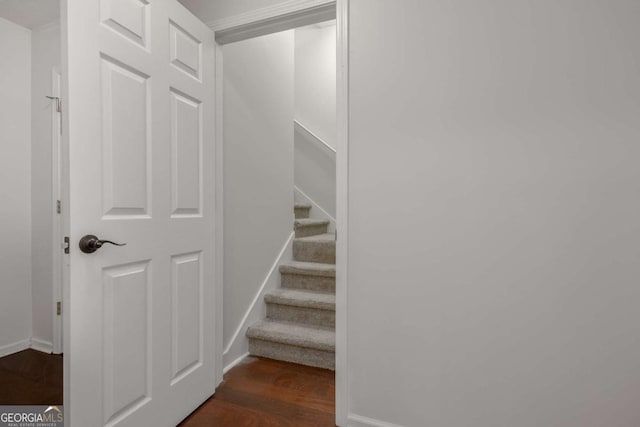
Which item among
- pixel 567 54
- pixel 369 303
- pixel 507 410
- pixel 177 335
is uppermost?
pixel 567 54

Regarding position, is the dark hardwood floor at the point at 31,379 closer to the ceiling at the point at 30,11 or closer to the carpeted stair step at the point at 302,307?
the carpeted stair step at the point at 302,307

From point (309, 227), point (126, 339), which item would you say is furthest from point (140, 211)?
point (309, 227)

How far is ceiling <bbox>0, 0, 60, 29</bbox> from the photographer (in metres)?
2.12

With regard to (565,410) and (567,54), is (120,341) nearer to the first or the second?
(565,410)

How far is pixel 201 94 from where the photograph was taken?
5.49 feet

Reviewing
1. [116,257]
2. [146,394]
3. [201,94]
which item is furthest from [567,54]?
[146,394]

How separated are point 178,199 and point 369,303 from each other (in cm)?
103

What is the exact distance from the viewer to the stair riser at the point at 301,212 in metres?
3.37

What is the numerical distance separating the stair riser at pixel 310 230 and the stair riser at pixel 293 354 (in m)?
1.02

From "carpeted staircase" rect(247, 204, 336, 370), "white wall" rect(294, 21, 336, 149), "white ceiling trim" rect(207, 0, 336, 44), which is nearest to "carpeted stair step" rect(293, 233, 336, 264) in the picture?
"carpeted staircase" rect(247, 204, 336, 370)

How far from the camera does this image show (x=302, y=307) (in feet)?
7.63

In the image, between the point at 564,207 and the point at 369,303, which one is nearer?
the point at 564,207

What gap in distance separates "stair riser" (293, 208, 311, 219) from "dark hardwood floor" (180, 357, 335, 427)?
5.23 feet

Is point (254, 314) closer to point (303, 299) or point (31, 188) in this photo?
point (303, 299)
